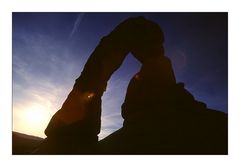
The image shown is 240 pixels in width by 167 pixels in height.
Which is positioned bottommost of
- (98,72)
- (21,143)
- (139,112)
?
(21,143)

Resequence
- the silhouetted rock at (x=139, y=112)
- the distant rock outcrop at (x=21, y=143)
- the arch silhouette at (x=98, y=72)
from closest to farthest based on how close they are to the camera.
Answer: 1. the distant rock outcrop at (x=21, y=143)
2. the silhouetted rock at (x=139, y=112)
3. the arch silhouette at (x=98, y=72)

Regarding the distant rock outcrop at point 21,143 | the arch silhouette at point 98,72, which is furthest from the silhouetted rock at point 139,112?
the distant rock outcrop at point 21,143

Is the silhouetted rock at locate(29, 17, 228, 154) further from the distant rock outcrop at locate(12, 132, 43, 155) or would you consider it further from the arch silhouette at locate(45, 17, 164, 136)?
the distant rock outcrop at locate(12, 132, 43, 155)

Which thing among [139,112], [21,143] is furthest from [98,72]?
[21,143]

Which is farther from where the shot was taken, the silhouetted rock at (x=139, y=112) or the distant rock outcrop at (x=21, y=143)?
the silhouetted rock at (x=139, y=112)

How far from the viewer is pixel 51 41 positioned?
16.5 feet

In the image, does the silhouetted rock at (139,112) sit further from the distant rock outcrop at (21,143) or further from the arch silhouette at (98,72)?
the distant rock outcrop at (21,143)

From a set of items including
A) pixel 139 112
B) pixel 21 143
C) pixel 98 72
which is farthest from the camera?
pixel 98 72

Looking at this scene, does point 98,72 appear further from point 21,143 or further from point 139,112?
point 21,143

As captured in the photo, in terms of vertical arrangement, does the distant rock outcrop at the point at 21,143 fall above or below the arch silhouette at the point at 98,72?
below

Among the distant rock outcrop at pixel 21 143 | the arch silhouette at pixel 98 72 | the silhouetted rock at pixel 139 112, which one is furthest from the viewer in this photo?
the arch silhouette at pixel 98 72
